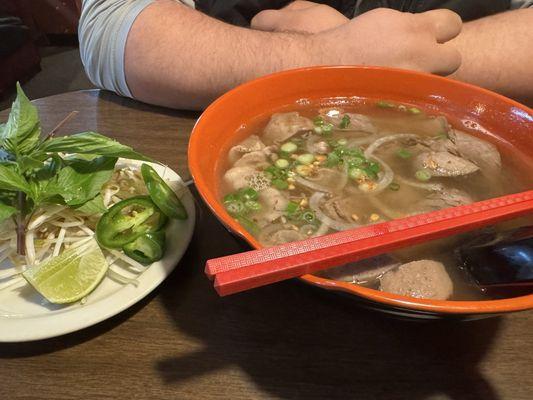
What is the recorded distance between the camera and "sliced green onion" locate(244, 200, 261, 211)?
3.41 feet

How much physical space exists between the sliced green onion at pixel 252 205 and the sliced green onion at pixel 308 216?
112 mm

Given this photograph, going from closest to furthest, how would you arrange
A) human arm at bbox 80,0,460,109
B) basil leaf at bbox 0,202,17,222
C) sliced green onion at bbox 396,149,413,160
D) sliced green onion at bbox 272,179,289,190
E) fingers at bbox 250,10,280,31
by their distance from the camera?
basil leaf at bbox 0,202,17,222 → sliced green onion at bbox 272,179,289,190 → sliced green onion at bbox 396,149,413,160 → human arm at bbox 80,0,460,109 → fingers at bbox 250,10,280,31

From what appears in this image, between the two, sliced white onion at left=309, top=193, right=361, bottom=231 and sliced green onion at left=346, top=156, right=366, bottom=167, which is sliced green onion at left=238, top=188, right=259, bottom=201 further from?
sliced green onion at left=346, top=156, right=366, bottom=167

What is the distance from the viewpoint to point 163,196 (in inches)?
40.2

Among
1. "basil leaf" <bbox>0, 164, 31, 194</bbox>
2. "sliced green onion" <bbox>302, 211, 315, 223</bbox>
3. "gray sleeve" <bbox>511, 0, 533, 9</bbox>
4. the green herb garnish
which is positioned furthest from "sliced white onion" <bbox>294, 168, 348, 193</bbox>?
"gray sleeve" <bbox>511, 0, 533, 9</bbox>

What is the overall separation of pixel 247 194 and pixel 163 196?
0.67 ft

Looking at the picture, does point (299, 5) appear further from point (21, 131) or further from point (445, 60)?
point (21, 131)

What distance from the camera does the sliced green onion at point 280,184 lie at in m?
1.13

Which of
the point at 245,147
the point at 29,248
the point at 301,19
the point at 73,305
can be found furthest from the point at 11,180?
the point at 301,19

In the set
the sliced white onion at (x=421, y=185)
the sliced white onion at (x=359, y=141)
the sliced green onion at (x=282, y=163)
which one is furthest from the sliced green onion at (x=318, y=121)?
the sliced white onion at (x=421, y=185)

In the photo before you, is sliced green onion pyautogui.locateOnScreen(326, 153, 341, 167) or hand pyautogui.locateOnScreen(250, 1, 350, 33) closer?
sliced green onion pyautogui.locateOnScreen(326, 153, 341, 167)

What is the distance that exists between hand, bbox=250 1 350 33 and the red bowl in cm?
55

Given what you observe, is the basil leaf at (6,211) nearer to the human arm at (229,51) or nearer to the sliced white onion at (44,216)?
the sliced white onion at (44,216)

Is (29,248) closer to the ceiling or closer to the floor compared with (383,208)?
closer to the floor
